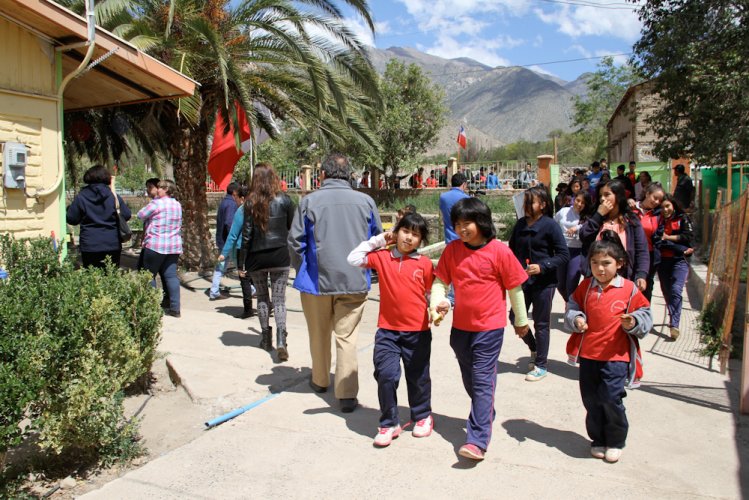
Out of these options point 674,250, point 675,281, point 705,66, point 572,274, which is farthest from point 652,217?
point 705,66

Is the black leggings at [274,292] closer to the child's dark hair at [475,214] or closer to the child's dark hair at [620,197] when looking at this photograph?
the child's dark hair at [475,214]

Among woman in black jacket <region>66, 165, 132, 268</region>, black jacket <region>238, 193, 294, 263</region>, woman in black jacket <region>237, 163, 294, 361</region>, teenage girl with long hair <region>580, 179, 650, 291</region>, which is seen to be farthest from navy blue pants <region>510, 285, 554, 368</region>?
woman in black jacket <region>66, 165, 132, 268</region>

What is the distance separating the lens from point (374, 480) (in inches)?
142

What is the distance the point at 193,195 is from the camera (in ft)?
37.0

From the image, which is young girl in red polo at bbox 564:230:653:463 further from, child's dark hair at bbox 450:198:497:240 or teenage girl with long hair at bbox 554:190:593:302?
teenage girl with long hair at bbox 554:190:593:302

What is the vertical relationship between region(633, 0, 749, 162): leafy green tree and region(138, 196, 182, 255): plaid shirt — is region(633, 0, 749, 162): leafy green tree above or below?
above

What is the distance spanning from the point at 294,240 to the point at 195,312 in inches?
148

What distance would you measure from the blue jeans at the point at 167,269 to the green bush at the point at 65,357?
281 centimetres

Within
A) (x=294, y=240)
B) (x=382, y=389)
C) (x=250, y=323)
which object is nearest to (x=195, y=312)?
(x=250, y=323)

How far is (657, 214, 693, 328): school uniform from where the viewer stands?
6.75 metres

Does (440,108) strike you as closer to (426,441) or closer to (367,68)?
(367,68)

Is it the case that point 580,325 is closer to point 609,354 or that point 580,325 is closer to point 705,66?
point 609,354

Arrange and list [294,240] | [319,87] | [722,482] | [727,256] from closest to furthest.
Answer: [722,482]
[294,240]
[727,256]
[319,87]

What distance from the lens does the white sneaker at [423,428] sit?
4.16m
